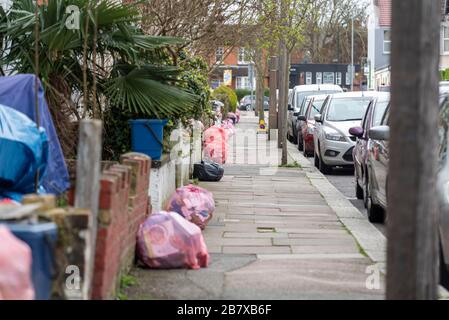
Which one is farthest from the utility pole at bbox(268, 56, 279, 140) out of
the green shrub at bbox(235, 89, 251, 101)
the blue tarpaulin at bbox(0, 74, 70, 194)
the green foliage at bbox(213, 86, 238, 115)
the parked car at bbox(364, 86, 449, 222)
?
the green shrub at bbox(235, 89, 251, 101)

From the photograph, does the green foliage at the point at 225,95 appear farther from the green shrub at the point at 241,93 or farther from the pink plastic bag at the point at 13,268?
the green shrub at the point at 241,93

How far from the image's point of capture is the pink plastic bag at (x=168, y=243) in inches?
305

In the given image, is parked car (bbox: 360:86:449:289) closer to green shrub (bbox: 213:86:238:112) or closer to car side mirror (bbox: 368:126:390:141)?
car side mirror (bbox: 368:126:390:141)

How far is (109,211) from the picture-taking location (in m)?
5.88

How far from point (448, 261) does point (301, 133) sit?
20.3 m

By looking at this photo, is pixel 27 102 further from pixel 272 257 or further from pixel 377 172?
pixel 377 172

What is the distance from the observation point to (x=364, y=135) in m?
13.6

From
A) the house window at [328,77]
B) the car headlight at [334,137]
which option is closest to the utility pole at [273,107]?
the car headlight at [334,137]

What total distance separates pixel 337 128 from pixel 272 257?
11288mm

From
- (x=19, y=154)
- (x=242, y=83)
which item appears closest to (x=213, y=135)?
(x=19, y=154)

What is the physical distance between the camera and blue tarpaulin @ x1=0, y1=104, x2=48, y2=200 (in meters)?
7.41

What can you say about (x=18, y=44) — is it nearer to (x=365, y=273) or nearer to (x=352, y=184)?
(x=365, y=273)

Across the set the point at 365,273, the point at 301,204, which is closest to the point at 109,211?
the point at 365,273

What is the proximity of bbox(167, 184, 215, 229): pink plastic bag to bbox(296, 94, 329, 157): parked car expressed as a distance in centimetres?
1368
